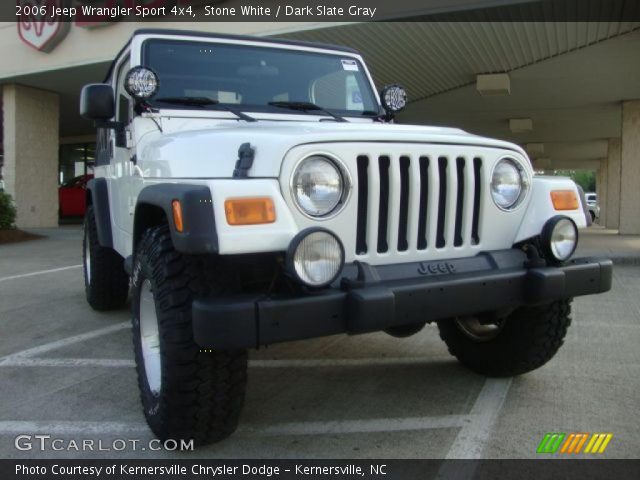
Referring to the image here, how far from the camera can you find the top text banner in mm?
8531

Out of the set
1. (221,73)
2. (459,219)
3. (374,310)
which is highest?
(221,73)

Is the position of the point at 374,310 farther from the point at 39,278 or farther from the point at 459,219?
the point at 39,278

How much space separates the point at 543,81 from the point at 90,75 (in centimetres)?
1007

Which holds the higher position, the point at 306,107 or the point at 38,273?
the point at 306,107

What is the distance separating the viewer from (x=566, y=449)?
2.68 m

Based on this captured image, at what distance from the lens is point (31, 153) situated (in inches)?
601

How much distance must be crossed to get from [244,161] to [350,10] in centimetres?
762

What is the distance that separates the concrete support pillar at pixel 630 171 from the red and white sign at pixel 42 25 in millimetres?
12726

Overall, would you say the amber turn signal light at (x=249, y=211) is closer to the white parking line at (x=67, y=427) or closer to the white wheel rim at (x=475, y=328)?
the white parking line at (x=67, y=427)

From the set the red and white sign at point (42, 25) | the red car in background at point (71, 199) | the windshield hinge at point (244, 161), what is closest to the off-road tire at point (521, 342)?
the windshield hinge at point (244, 161)

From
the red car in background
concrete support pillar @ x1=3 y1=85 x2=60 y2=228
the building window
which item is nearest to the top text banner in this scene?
concrete support pillar @ x1=3 y1=85 x2=60 y2=228

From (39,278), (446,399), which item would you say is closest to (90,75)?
(39,278)

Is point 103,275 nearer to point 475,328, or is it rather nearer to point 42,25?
point 475,328

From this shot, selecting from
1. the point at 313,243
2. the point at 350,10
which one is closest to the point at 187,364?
the point at 313,243
